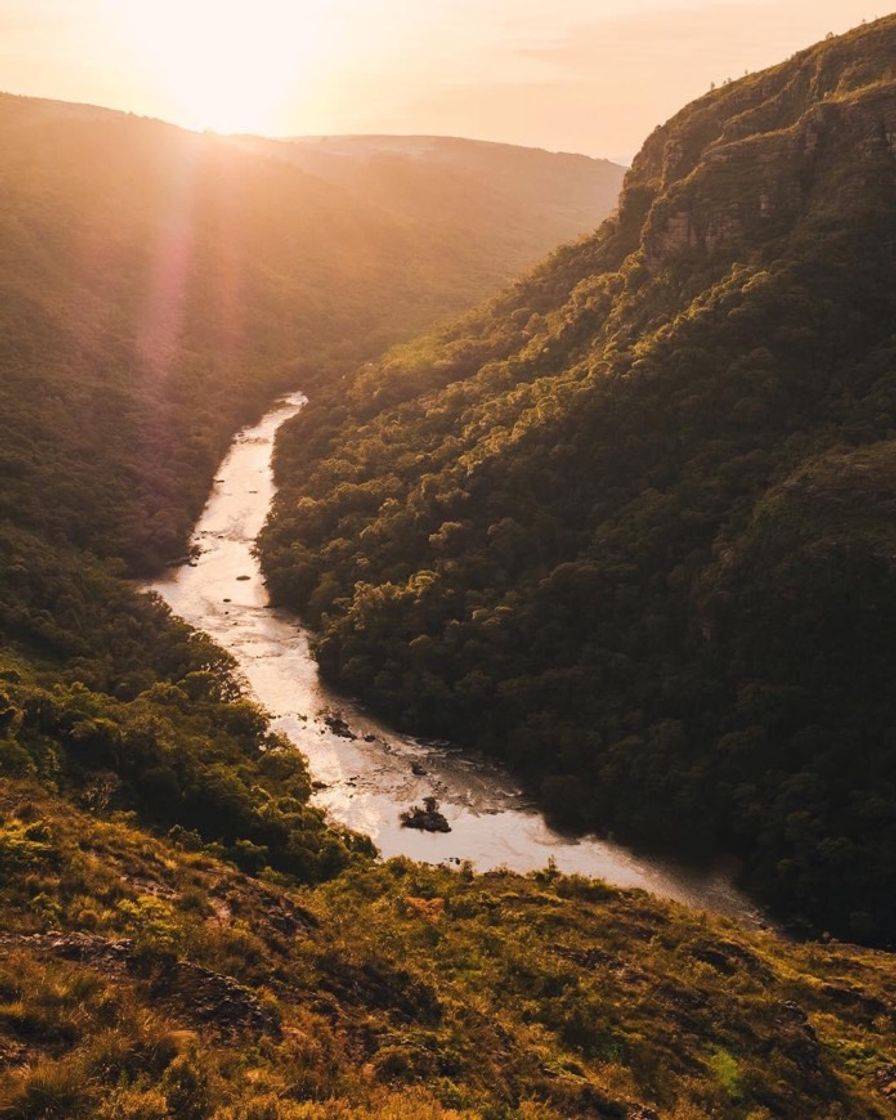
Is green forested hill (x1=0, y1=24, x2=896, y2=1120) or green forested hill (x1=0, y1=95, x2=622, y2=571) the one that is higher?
green forested hill (x1=0, y1=95, x2=622, y2=571)

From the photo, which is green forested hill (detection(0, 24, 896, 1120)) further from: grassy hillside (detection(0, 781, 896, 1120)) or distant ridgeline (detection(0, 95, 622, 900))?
distant ridgeline (detection(0, 95, 622, 900))

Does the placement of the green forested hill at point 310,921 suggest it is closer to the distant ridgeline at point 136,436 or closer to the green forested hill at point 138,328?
the distant ridgeline at point 136,436

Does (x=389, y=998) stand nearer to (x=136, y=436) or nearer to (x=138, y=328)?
(x=136, y=436)

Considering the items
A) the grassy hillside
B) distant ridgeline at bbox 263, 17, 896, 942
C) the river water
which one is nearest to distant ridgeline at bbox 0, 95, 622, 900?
the river water

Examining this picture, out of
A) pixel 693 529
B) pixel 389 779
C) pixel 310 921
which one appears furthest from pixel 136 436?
pixel 310 921

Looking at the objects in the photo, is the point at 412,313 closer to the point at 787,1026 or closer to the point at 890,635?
the point at 890,635
